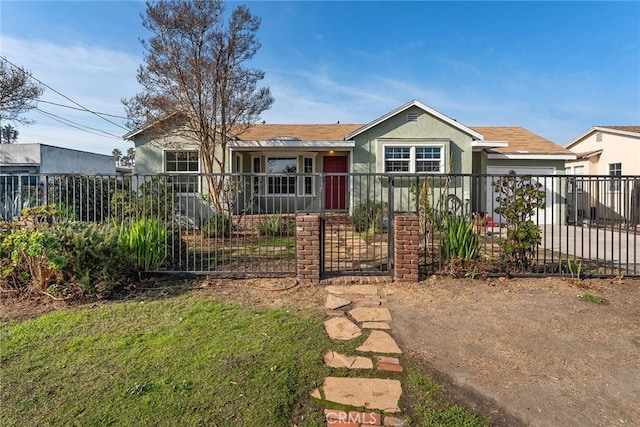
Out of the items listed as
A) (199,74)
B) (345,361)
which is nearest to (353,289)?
(345,361)

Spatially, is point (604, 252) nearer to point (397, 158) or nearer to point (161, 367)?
point (161, 367)

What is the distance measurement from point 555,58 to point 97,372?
1637 cm

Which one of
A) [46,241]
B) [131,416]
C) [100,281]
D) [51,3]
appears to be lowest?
[131,416]

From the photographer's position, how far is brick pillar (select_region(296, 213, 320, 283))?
17.8ft

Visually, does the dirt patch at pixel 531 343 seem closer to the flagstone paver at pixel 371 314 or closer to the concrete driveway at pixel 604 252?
the flagstone paver at pixel 371 314

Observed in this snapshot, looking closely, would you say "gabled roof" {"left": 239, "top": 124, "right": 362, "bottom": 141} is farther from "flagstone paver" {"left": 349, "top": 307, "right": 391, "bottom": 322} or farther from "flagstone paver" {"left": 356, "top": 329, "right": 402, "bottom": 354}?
"flagstone paver" {"left": 356, "top": 329, "right": 402, "bottom": 354}

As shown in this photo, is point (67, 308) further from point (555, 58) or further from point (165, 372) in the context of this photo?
point (555, 58)

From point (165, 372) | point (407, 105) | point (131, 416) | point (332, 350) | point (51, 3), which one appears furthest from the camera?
point (407, 105)

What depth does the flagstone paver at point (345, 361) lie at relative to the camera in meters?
2.99

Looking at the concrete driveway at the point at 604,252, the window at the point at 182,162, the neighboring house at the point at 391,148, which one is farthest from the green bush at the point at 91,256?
the window at the point at 182,162

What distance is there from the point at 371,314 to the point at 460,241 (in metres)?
2.57

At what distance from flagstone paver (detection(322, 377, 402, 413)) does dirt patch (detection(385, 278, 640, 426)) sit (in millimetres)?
500

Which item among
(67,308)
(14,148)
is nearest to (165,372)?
(67,308)

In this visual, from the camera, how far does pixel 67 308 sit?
4336mm
